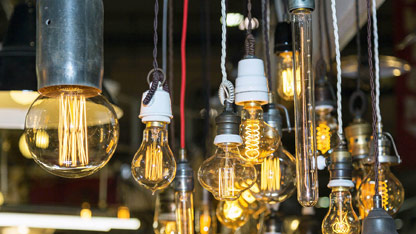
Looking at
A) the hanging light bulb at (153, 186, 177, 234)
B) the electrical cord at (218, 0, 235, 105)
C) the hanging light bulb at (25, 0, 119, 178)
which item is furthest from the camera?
the hanging light bulb at (153, 186, 177, 234)

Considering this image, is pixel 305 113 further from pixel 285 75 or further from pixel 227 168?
pixel 285 75

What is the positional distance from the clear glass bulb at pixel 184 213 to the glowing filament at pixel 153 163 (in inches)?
15.1

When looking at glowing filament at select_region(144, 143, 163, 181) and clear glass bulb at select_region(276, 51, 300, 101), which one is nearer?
glowing filament at select_region(144, 143, 163, 181)

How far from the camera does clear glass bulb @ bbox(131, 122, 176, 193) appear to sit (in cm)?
172

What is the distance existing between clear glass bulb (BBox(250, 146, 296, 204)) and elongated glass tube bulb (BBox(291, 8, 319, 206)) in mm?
338

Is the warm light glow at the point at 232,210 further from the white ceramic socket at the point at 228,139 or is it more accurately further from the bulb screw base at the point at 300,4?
the bulb screw base at the point at 300,4

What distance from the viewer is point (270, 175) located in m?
1.92

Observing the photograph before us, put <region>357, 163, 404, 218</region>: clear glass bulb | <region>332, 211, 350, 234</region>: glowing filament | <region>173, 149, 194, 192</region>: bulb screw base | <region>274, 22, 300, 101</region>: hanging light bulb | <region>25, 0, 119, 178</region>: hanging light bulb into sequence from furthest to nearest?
<region>274, 22, 300, 101</region>: hanging light bulb
<region>173, 149, 194, 192</region>: bulb screw base
<region>357, 163, 404, 218</region>: clear glass bulb
<region>332, 211, 350, 234</region>: glowing filament
<region>25, 0, 119, 178</region>: hanging light bulb

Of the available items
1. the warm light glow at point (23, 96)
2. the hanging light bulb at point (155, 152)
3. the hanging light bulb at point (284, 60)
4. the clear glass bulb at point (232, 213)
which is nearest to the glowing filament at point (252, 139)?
the hanging light bulb at point (155, 152)

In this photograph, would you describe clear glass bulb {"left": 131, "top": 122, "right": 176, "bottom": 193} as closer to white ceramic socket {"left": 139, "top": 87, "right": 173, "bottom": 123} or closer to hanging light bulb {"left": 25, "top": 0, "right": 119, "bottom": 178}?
white ceramic socket {"left": 139, "top": 87, "right": 173, "bottom": 123}

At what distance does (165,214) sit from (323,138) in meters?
0.53

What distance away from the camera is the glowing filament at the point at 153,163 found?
1.71 metres

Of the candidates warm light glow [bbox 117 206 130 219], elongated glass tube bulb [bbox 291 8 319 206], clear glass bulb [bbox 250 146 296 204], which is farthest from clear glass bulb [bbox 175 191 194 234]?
warm light glow [bbox 117 206 130 219]

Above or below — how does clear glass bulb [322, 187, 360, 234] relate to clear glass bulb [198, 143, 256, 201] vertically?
below
